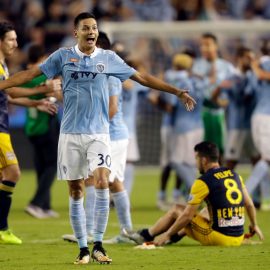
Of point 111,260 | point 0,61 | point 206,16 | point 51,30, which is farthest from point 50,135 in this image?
point 51,30

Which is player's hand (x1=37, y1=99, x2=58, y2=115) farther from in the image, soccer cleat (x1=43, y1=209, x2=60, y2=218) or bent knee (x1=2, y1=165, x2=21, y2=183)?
soccer cleat (x1=43, y1=209, x2=60, y2=218)

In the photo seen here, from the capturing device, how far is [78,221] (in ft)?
33.0

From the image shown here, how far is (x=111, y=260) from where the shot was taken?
10.1m

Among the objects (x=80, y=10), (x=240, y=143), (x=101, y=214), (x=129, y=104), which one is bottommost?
(x=101, y=214)

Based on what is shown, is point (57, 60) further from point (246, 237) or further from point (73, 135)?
point (246, 237)

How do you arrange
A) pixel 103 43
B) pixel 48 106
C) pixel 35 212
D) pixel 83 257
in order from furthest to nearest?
pixel 35 212, pixel 103 43, pixel 48 106, pixel 83 257

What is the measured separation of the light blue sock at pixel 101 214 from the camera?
1002 centimetres

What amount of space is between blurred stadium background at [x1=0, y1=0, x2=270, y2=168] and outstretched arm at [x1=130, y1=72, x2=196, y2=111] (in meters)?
9.94

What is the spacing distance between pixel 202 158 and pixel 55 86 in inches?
71.9

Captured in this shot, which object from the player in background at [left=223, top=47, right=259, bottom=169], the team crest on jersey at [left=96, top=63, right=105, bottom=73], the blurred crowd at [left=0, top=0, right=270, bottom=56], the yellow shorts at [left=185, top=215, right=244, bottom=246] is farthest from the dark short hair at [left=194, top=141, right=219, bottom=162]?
the blurred crowd at [left=0, top=0, right=270, bottom=56]

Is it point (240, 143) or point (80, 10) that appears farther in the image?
point (80, 10)

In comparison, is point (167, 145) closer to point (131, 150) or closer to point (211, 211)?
Answer: point (131, 150)

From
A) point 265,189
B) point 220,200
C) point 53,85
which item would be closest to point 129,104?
point 265,189

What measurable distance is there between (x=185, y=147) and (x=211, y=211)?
540 centimetres
